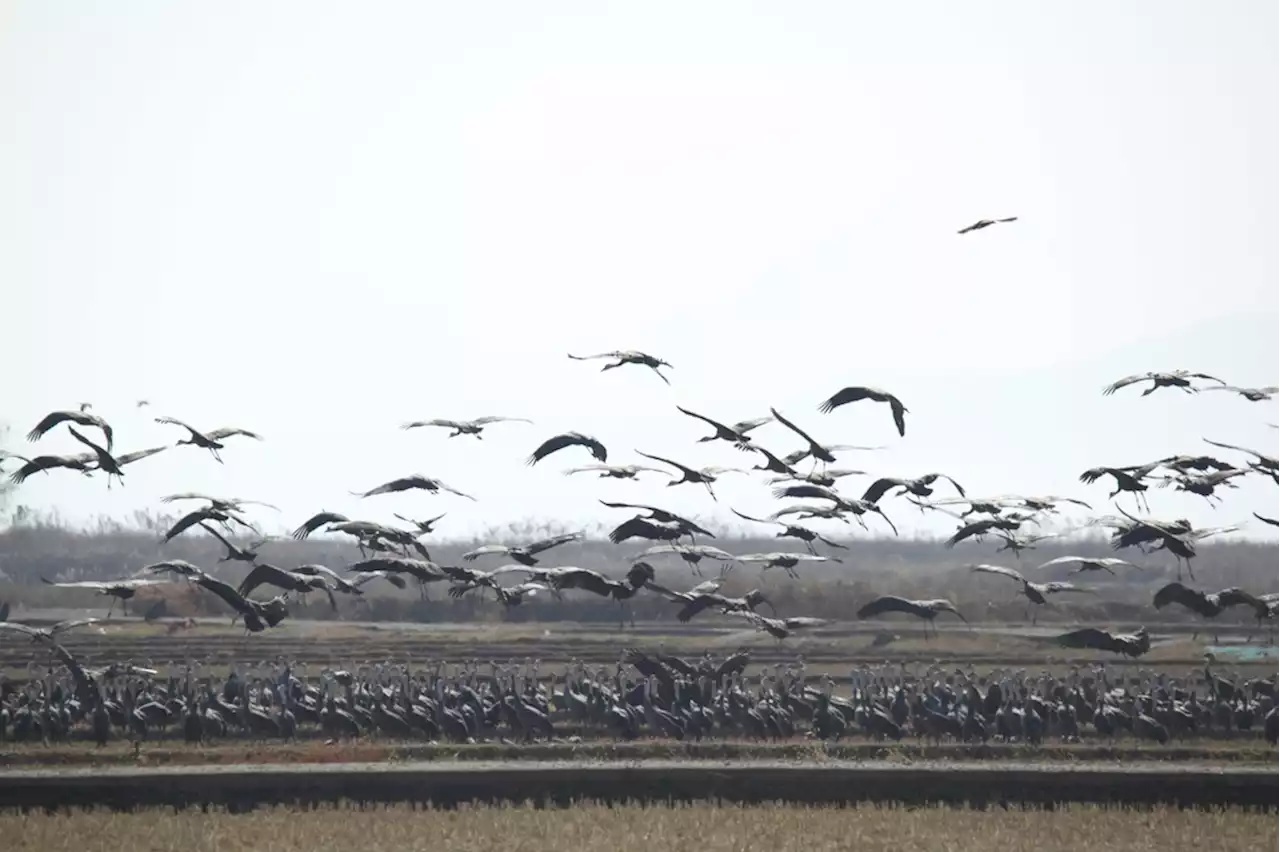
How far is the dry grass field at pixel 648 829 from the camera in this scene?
24.6 metres

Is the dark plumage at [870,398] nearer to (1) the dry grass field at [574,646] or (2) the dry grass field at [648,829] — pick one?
(2) the dry grass field at [648,829]

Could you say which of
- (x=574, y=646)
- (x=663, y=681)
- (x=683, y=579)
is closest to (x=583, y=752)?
(x=663, y=681)

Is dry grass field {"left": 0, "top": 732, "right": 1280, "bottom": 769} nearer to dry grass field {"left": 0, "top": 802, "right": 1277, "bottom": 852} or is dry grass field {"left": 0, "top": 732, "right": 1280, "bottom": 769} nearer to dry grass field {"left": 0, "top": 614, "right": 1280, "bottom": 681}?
dry grass field {"left": 0, "top": 802, "right": 1277, "bottom": 852}

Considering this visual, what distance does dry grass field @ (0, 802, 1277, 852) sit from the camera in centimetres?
2461

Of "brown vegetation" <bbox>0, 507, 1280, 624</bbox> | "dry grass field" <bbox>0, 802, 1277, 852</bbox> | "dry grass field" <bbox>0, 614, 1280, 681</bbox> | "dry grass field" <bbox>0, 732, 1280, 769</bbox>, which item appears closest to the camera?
"dry grass field" <bbox>0, 802, 1277, 852</bbox>

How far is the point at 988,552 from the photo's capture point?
164125mm

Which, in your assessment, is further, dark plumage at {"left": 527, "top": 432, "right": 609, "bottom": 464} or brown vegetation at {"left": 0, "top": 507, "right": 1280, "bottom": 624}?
brown vegetation at {"left": 0, "top": 507, "right": 1280, "bottom": 624}

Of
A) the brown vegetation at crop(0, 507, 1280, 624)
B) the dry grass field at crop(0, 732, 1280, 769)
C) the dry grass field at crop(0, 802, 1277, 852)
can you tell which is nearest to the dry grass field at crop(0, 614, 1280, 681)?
the brown vegetation at crop(0, 507, 1280, 624)

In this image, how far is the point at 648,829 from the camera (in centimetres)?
2567

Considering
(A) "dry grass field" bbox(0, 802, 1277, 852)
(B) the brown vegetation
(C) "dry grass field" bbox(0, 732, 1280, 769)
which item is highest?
(B) the brown vegetation

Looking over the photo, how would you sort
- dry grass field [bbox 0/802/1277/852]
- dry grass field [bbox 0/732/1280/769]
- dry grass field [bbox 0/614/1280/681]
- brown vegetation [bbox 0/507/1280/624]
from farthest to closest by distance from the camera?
brown vegetation [bbox 0/507/1280/624] → dry grass field [bbox 0/614/1280/681] → dry grass field [bbox 0/732/1280/769] → dry grass field [bbox 0/802/1277/852]

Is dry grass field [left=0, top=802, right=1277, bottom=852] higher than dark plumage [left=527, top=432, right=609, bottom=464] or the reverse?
the reverse

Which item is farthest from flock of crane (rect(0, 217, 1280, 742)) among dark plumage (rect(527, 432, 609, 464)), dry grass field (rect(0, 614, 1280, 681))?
dry grass field (rect(0, 614, 1280, 681))

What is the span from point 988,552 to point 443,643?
113028mm
